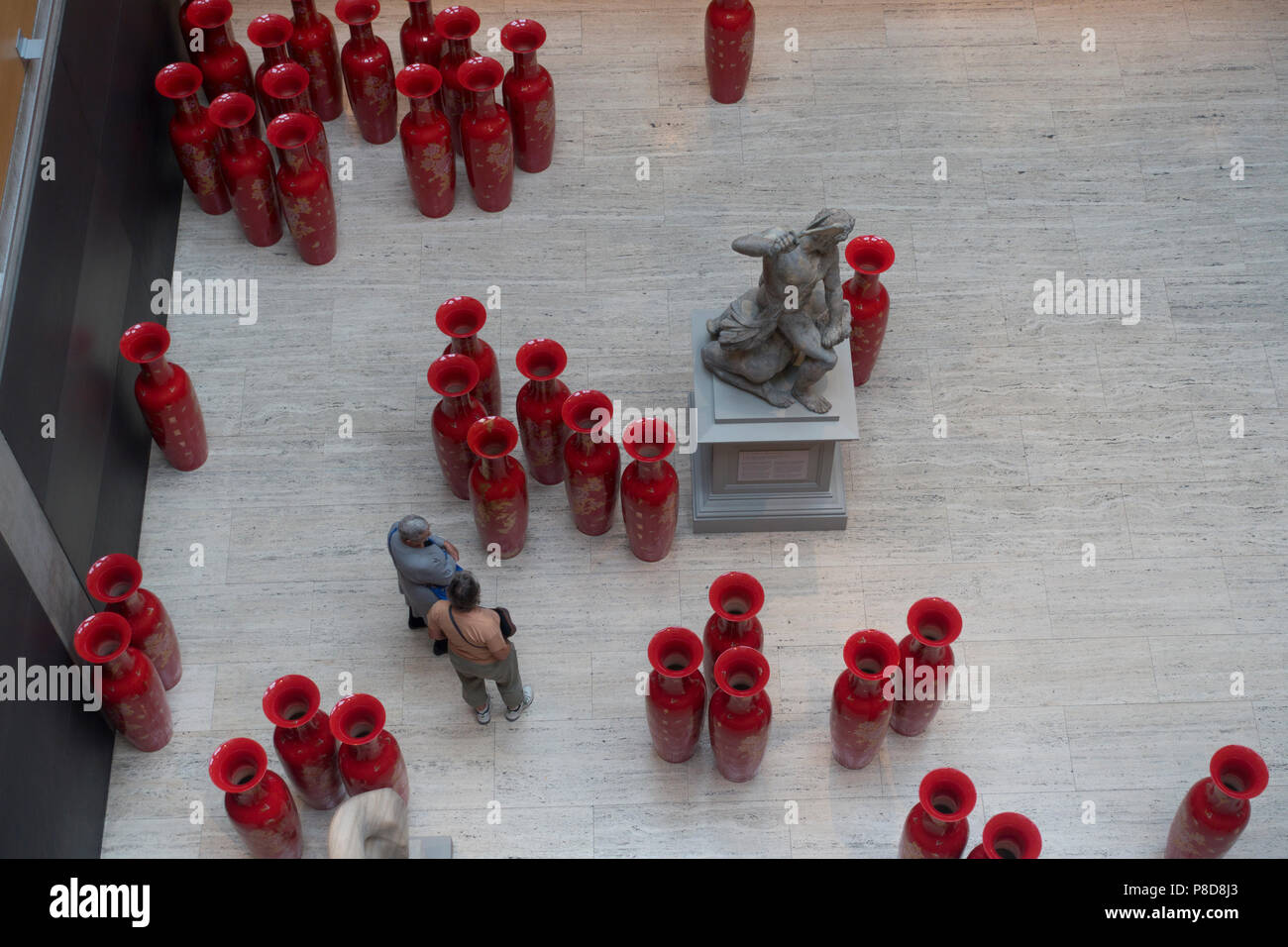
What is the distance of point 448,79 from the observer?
7895 millimetres

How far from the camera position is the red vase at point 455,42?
7.77 meters

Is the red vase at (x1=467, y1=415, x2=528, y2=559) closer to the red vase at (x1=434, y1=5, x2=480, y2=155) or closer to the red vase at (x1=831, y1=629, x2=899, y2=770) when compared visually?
the red vase at (x1=831, y1=629, x2=899, y2=770)

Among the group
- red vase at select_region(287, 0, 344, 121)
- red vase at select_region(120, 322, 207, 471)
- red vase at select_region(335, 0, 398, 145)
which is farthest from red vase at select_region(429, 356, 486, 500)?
red vase at select_region(287, 0, 344, 121)

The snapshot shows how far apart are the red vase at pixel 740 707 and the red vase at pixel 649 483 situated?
0.83 metres

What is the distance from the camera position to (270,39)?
25.5ft

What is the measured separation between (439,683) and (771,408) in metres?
1.82

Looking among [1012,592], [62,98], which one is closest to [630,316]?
[1012,592]

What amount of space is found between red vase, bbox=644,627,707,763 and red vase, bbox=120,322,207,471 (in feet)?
7.96

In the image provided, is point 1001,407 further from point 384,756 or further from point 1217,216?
point 384,756

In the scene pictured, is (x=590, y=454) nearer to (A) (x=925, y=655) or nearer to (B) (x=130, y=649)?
(A) (x=925, y=655)

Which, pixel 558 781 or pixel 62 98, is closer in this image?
pixel 558 781

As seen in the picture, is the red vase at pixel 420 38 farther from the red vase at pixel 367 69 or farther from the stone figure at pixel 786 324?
the stone figure at pixel 786 324

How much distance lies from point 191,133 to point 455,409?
220 centimetres

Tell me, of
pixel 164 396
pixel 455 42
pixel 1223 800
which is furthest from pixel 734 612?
pixel 455 42
